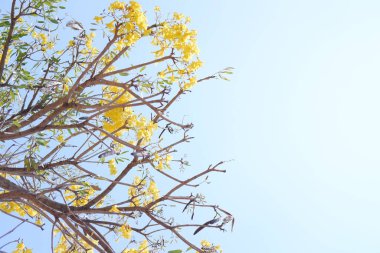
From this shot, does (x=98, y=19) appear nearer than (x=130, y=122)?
Yes

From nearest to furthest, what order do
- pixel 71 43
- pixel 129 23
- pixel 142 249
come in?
pixel 129 23 < pixel 142 249 < pixel 71 43

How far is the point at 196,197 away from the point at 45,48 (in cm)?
223

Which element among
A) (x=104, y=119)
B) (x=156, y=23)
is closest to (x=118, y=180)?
(x=104, y=119)

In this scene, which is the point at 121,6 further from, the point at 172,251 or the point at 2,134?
the point at 172,251

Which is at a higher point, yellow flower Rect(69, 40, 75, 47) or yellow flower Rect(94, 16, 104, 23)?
yellow flower Rect(69, 40, 75, 47)

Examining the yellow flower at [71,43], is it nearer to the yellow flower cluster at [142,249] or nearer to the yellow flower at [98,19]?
the yellow flower at [98,19]

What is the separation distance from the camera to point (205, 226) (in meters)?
3.69

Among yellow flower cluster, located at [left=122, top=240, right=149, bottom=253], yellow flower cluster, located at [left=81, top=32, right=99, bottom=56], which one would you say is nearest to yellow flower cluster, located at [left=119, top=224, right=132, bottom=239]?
yellow flower cluster, located at [left=122, top=240, right=149, bottom=253]

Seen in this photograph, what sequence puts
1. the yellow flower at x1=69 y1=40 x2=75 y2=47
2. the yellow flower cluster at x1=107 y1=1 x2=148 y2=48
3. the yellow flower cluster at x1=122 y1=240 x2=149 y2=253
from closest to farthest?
the yellow flower cluster at x1=107 y1=1 x2=148 y2=48 < the yellow flower cluster at x1=122 y1=240 x2=149 y2=253 < the yellow flower at x1=69 y1=40 x2=75 y2=47

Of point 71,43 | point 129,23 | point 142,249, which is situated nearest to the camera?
point 129,23

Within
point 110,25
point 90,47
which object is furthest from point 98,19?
point 90,47

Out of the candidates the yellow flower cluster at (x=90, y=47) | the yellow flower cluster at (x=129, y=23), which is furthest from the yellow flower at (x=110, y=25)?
the yellow flower cluster at (x=90, y=47)

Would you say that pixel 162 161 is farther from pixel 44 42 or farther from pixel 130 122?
pixel 44 42

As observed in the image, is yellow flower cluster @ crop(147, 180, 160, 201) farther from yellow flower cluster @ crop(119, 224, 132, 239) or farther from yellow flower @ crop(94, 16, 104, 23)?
yellow flower @ crop(94, 16, 104, 23)
